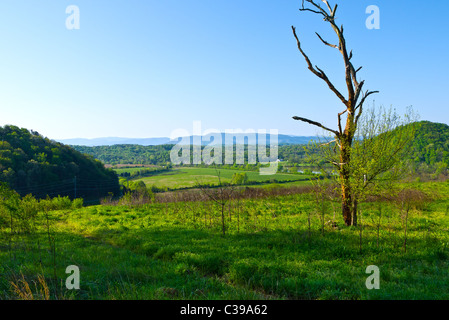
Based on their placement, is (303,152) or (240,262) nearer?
(240,262)

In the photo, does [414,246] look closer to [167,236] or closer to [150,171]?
[167,236]

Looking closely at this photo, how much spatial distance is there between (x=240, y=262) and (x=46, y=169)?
53.1 m

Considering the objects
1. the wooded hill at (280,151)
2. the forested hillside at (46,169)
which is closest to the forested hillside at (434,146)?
the wooded hill at (280,151)

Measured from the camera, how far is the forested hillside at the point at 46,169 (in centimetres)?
4628

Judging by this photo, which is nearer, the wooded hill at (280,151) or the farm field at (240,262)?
the farm field at (240,262)

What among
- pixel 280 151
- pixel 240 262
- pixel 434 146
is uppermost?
pixel 434 146

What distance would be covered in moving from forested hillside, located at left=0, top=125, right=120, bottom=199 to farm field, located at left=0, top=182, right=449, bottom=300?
36103mm

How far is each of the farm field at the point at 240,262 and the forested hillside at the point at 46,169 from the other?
1421 inches

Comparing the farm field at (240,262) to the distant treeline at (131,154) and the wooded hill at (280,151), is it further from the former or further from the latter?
the distant treeline at (131,154)

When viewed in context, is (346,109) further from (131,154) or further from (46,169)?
(131,154)

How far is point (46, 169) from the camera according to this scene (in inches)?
1965

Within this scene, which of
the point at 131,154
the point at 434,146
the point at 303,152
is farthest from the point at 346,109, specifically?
the point at 131,154

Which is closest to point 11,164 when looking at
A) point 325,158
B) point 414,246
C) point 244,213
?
point 244,213

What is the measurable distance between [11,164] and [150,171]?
121 ft
